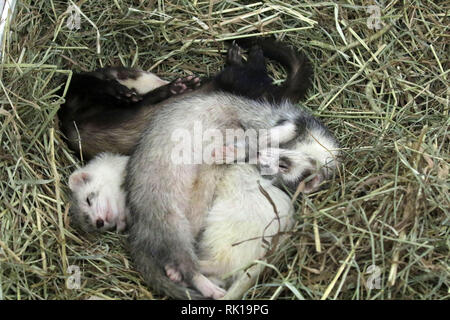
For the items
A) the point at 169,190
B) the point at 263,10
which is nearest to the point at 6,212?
the point at 169,190

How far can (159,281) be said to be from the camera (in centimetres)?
312

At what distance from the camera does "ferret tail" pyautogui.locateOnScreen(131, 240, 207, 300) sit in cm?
308

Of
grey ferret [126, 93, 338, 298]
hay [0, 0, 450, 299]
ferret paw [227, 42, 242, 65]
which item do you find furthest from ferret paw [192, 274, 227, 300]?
ferret paw [227, 42, 242, 65]

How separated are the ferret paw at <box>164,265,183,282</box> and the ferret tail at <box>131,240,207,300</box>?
19mm

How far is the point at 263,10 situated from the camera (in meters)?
4.18

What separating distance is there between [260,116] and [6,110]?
1629mm

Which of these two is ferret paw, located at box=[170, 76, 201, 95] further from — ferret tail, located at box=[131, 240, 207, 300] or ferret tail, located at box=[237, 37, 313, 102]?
ferret tail, located at box=[131, 240, 207, 300]

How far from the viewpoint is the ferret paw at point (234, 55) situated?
4.14 m

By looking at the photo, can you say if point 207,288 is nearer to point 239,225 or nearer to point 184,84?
point 239,225

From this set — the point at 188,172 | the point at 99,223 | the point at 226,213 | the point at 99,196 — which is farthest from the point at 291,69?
the point at 99,223

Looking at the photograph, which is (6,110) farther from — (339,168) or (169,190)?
(339,168)
